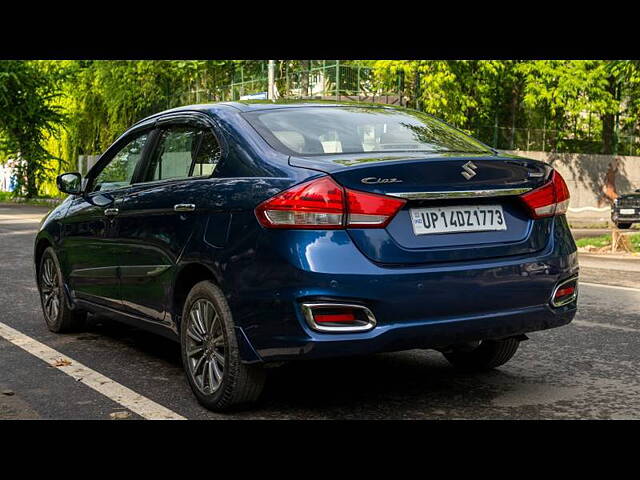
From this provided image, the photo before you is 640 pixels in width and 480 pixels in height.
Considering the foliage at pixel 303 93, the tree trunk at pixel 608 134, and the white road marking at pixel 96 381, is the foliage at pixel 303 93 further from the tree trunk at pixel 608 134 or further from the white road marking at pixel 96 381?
the white road marking at pixel 96 381

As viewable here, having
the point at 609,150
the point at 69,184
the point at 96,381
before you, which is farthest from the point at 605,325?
the point at 609,150

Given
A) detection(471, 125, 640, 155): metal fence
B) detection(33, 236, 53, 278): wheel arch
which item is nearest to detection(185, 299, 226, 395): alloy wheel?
detection(33, 236, 53, 278): wheel arch

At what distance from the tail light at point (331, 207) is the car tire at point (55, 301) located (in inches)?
130

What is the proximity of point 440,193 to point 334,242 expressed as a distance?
1.89 feet

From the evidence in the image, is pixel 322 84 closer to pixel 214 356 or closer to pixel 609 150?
pixel 609 150

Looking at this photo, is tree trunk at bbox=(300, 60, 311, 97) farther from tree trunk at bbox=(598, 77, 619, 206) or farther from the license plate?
the license plate

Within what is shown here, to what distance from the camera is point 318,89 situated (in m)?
32.9

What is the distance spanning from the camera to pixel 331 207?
4.23 m

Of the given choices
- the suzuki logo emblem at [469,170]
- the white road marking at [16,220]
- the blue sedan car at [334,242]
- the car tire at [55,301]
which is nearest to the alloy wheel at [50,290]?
the car tire at [55,301]

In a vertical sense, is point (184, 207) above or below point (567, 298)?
above

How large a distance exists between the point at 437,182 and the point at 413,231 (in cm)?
27

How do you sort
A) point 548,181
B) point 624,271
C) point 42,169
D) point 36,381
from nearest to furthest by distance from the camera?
point 548,181, point 36,381, point 624,271, point 42,169
